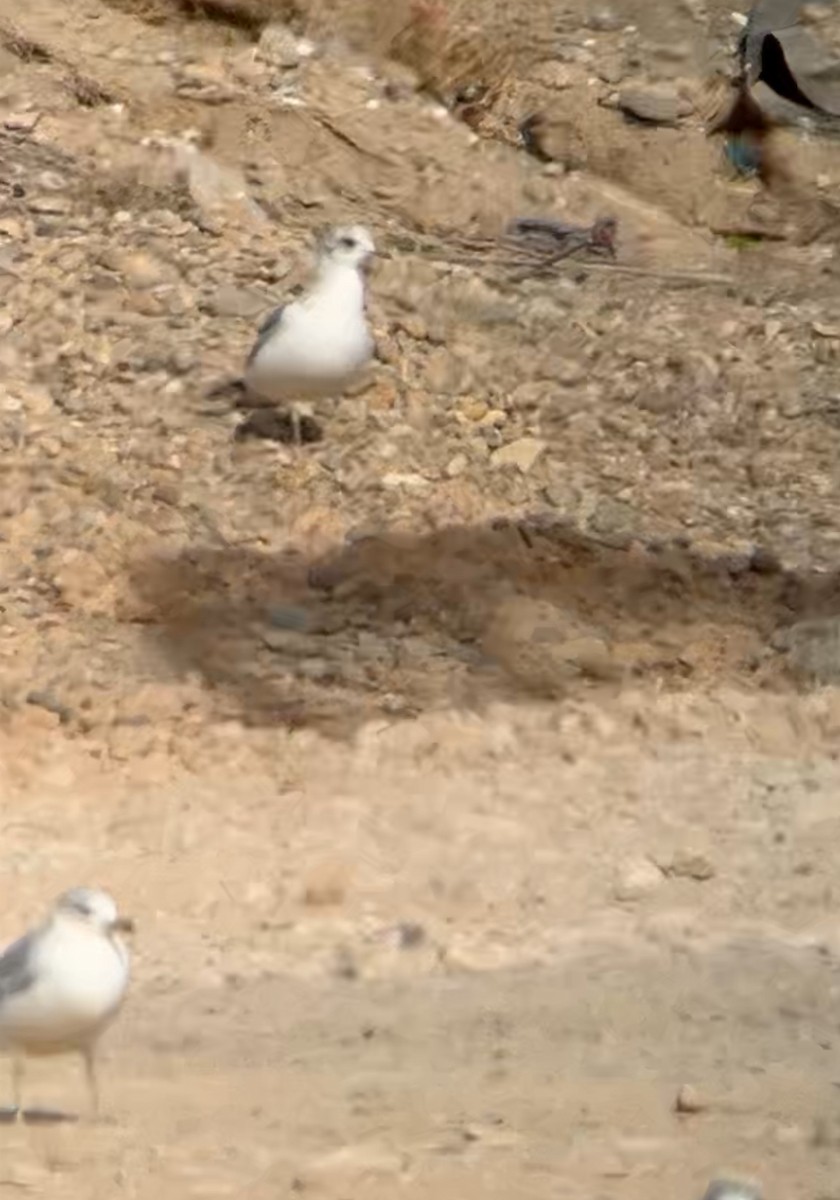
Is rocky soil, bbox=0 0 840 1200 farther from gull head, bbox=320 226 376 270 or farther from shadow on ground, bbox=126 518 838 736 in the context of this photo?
gull head, bbox=320 226 376 270

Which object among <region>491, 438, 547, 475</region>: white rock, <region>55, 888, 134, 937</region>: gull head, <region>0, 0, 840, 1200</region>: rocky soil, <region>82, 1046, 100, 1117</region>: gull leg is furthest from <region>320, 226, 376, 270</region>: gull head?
<region>82, 1046, 100, 1117</region>: gull leg

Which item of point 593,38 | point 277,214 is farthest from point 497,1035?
point 593,38

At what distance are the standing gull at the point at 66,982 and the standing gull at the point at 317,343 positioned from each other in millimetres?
3230

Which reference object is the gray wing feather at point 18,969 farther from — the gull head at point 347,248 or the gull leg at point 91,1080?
the gull head at point 347,248

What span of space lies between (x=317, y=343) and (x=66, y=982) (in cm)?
353

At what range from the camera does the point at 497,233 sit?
432 inches

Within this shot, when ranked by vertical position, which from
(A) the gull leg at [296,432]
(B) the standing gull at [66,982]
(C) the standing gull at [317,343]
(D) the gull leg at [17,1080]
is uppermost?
(C) the standing gull at [317,343]

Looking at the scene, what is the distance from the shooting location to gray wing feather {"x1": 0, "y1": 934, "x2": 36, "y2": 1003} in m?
5.76

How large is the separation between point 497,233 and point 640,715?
3400mm

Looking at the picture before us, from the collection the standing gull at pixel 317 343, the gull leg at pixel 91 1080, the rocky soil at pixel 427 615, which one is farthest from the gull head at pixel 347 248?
the gull leg at pixel 91 1080

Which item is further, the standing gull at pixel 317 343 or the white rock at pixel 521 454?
the white rock at pixel 521 454

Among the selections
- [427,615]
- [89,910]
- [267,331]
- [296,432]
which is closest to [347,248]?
[267,331]

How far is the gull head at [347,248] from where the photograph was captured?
911cm

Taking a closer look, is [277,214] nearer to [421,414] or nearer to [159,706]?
[421,414]
